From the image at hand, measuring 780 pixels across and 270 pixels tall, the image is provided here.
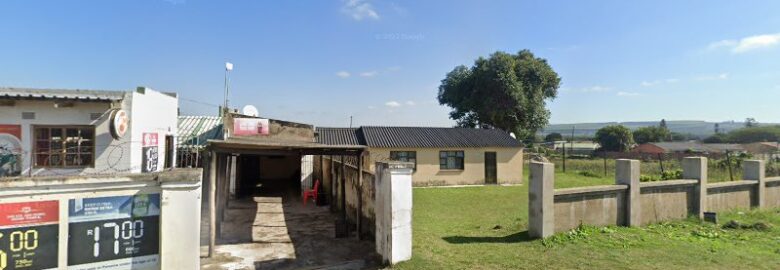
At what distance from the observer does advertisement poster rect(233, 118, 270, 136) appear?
14234 millimetres

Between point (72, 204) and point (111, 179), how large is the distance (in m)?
0.39

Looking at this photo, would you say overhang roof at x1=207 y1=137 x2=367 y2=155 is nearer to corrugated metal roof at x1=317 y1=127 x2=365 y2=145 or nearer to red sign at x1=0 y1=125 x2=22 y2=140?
red sign at x1=0 y1=125 x2=22 y2=140

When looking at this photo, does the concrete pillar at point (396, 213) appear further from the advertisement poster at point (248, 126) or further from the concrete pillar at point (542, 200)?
the advertisement poster at point (248, 126)

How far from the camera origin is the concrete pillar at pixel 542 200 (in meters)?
8.06

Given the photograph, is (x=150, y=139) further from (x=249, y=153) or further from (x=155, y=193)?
(x=155, y=193)

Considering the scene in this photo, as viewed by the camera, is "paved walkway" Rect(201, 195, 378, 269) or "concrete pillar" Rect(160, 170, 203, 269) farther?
"paved walkway" Rect(201, 195, 378, 269)

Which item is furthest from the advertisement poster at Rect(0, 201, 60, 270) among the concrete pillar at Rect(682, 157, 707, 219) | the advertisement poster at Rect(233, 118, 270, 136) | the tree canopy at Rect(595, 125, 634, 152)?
the tree canopy at Rect(595, 125, 634, 152)

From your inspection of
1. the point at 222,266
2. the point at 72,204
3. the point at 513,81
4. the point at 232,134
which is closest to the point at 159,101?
the point at 232,134

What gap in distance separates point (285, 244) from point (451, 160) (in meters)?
13.3

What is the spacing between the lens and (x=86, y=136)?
11.0m

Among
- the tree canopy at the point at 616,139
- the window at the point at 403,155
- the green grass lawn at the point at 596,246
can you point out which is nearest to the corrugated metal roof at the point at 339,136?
the window at the point at 403,155

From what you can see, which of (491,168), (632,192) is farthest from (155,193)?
(491,168)

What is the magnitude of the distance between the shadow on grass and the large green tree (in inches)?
877

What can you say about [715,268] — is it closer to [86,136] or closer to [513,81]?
[86,136]
